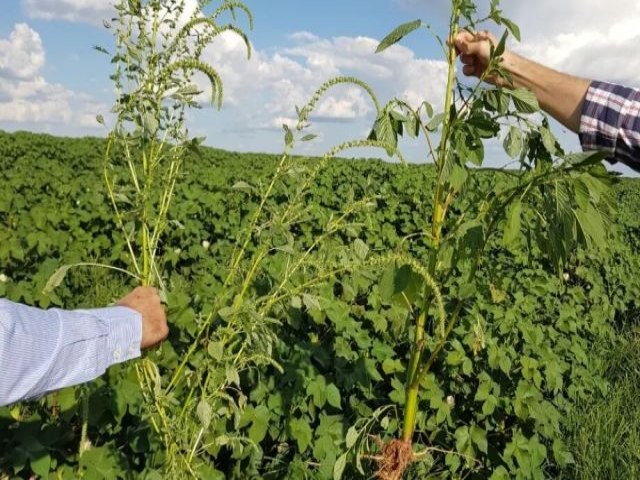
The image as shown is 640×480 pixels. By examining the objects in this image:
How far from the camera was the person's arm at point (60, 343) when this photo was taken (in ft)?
4.62

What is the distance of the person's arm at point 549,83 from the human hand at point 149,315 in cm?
123

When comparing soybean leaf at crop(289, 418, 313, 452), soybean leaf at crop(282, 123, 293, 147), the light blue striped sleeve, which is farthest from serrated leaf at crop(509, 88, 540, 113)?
soybean leaf at crop(289, 418, 313, 452)

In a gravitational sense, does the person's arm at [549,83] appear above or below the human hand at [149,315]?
above

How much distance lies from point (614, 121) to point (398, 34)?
743 millimetres

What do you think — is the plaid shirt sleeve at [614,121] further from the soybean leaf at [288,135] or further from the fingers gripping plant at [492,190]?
the soybean leaf at [288,135]

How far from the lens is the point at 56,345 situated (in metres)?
1.48

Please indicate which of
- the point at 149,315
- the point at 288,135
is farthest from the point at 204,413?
the point at 288,135

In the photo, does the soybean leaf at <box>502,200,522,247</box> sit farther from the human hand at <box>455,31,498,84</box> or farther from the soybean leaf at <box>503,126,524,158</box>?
the human hand at <box>455,31,498,84</box>

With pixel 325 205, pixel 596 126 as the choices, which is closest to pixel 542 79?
pixel 596 126

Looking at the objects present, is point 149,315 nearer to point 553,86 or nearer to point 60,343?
point 60,343

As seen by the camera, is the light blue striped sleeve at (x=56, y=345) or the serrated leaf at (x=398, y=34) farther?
the serrated leaf at (x=398, y=34)

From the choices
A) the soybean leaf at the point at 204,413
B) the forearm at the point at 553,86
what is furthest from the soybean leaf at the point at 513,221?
the soybean leaf at the point at 204,413

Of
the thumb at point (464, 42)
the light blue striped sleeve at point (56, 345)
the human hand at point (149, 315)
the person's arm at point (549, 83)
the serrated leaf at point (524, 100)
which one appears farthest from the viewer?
the person's arm at point (549, 83)

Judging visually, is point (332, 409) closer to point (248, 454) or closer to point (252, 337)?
point (248, 454)
